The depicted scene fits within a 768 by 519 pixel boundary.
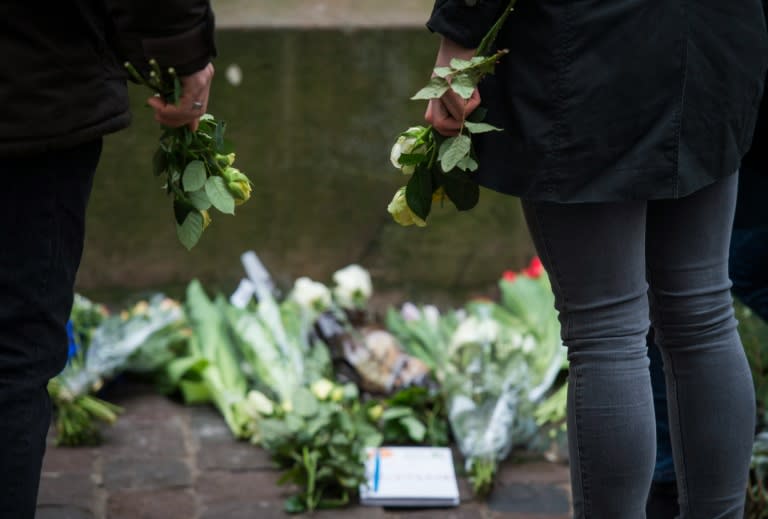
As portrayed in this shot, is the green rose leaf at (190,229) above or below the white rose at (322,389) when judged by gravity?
above

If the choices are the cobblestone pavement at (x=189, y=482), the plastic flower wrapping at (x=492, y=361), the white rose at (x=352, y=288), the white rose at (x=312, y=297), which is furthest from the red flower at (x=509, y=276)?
the cobblestone pavement at (x=189, y=482)

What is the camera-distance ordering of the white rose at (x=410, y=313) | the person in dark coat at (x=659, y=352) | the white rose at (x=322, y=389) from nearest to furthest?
the person in dark coat at (x=659, y=352) < the white rose at (x=322, y=389) < the white rose at (x=410, y=313)

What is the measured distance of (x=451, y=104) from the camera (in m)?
1.72

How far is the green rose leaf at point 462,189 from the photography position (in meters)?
1.79

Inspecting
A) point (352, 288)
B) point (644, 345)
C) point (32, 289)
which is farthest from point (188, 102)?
point (352, 288)

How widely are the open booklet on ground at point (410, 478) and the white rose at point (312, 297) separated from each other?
0.66 m

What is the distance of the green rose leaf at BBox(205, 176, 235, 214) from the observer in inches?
71.6

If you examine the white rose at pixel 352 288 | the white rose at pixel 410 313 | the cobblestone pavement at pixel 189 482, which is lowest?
the cobblestone pavement at pixel 189 482

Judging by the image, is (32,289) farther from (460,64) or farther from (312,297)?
(312,297)

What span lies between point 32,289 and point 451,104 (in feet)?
2.11

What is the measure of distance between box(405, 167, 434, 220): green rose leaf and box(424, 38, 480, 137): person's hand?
0.35 ft

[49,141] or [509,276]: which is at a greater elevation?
[49,141]

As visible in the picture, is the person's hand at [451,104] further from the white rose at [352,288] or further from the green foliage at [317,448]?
the white rose at [352,288]

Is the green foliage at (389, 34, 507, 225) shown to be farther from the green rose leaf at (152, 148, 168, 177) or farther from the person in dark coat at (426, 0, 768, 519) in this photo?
the green rose leaf at (152, 148, 168, 177)
